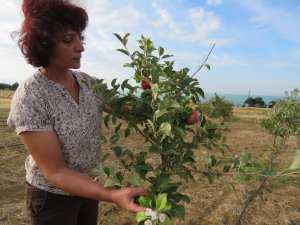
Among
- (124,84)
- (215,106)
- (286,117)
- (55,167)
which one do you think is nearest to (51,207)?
(55,167)

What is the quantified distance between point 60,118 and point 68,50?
35 cm

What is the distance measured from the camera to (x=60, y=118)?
175 cm

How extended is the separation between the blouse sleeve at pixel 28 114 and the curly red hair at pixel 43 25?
19 centimetres

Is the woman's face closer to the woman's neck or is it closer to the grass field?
the woman's neck

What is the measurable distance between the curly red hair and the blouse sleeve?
191mm

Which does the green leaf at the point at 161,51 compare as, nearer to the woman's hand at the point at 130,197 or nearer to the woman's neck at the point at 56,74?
the woman's neck at the point at 56,74

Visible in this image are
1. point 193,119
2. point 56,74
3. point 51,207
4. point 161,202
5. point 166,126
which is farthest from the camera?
point 51,207

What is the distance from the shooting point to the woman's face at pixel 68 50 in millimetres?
1642

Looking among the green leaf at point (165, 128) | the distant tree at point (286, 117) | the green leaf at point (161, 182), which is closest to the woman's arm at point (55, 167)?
the green leaf at point (161, 182)

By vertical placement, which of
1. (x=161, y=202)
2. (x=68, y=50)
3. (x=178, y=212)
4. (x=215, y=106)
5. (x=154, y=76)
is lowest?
(x=178, y=212)

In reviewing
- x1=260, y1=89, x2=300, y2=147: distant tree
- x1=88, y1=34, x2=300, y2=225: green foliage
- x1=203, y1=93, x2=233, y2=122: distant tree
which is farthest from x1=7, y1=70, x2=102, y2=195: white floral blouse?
x1=260, y1=89, x2=300, y2=147: distant tree

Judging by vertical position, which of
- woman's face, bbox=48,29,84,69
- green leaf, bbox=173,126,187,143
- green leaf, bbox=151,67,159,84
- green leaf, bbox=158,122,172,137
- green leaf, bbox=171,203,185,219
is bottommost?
green leaf, bbox=171,203,185,219

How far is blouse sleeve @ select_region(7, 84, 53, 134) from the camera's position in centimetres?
160

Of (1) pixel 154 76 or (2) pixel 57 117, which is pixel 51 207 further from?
(1) pixel 154 76
